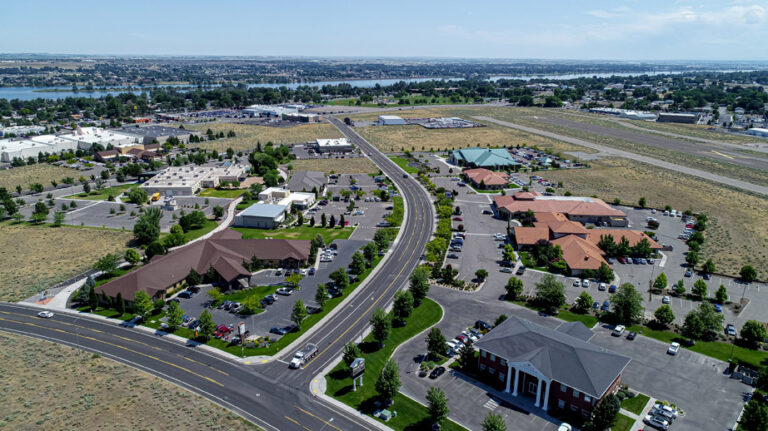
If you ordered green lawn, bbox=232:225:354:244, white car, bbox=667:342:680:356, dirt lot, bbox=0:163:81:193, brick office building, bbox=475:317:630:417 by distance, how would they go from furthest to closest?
dirt lot, bbox=0:163:81:193 < green lawn, bbox=232:225:354:244 < white car, bbox=667:342:680:356 < brick office building, bbox=475:317:630:417

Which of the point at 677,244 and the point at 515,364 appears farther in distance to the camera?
the point at 677,244

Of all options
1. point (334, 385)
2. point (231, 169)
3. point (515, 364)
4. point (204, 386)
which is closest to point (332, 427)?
point (334, 385)

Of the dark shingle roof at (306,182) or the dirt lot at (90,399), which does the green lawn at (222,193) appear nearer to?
the dark shingle roof at (306,182)

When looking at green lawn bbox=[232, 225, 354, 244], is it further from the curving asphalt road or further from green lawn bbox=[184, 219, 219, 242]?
the curving asphalt road

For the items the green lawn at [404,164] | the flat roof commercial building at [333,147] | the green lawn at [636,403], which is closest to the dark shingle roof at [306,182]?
the green lawn at [404,164]

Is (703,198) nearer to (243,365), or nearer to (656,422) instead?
(656,422)

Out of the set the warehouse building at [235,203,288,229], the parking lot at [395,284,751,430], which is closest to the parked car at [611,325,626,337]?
the parking lot at [395,284,751,430]

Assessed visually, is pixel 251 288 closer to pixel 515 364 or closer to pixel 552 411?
pixel 515 364
